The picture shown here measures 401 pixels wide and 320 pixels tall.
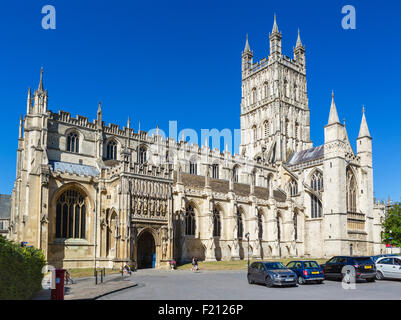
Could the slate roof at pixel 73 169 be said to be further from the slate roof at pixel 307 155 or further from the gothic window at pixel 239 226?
the slate roof at pixel 307 155

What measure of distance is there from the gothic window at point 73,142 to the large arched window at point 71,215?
9641mm

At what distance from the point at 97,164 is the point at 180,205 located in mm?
10964

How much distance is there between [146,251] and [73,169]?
35.1ft

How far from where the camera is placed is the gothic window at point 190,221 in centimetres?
4488

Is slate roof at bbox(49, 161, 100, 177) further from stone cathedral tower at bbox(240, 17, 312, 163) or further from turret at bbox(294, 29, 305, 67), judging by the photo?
turret at bbox(294, 29, 305, 67)

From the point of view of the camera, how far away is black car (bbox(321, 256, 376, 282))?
2427 centimetres

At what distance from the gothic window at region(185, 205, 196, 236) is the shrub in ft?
89.1

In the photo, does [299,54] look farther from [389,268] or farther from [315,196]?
[389,268]

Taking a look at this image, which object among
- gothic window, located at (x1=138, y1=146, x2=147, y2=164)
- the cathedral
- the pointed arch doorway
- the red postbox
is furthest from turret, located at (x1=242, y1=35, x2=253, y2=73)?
the red postbox

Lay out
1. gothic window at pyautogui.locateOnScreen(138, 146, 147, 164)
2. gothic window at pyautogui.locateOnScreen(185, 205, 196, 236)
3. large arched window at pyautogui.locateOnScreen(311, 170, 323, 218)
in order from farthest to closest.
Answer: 1. large arched window at pyautogui.locateOnScreen(311, 170, 323, 218)
2. gothic window at pyautogui.locateOnScreen(138, 146, 147, 164)
3. gothic window at pyautogui.locateOnScreen(185, 205, 196, 236)

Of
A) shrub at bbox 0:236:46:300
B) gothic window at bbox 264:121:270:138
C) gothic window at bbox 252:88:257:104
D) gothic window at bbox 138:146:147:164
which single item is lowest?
shrub at bbox 0:236:46:300

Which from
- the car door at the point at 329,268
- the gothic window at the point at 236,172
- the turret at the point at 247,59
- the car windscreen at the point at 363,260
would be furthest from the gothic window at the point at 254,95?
the car windscreen at the point at 363,260

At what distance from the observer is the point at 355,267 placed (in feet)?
79.4

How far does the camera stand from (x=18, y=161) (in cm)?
4700
